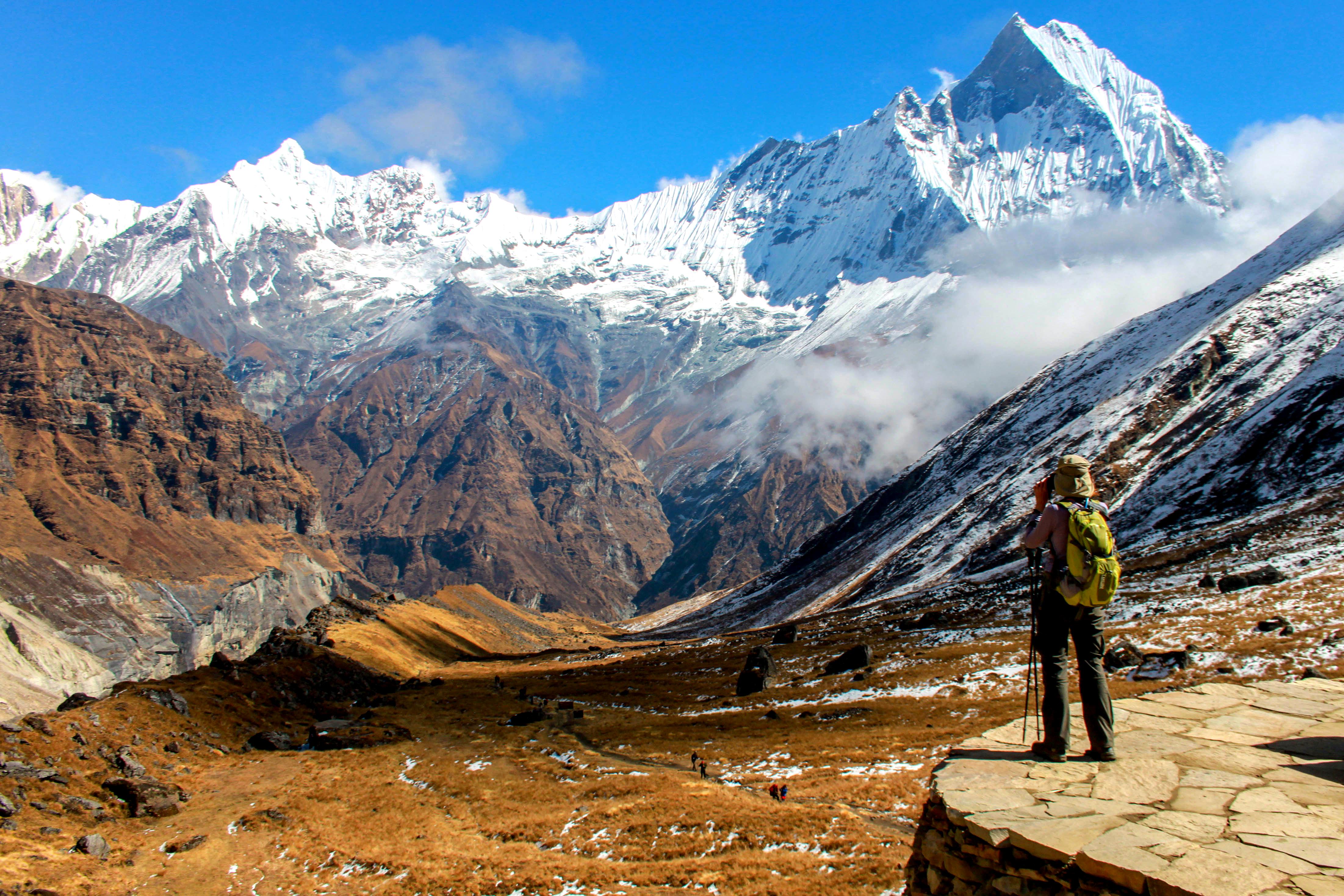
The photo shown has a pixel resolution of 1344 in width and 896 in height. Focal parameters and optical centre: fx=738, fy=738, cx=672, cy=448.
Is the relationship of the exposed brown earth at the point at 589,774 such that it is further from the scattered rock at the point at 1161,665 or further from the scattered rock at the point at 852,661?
the scattered rock at the point at 852,661

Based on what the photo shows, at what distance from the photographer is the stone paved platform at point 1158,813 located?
672 cm

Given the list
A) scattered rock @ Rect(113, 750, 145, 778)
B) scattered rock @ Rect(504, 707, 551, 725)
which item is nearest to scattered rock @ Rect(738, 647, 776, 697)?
scattered rock @ Rect(504, 707, 551, 725)

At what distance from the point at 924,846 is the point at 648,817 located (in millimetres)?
17942

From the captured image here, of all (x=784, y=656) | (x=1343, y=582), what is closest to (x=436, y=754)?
(x=784, y=656)

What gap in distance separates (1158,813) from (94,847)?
33.0 metres

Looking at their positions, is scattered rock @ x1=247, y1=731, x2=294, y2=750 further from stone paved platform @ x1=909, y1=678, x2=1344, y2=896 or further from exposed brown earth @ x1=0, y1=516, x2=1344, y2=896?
stone paved platform @ x1=909, y1=678, x2=1344, y2=896

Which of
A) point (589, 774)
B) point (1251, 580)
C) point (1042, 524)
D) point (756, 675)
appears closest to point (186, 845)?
point (589, 774)

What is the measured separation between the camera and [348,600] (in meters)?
138

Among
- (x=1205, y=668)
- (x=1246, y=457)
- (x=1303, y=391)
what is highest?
(x=1303, y=391)

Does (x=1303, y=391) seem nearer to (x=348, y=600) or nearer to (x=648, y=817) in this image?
(x=648, y=817)

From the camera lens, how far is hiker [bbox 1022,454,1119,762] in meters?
9.55

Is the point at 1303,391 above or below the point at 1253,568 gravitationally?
above

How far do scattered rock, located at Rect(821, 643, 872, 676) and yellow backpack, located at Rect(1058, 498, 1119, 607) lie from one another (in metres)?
54.3

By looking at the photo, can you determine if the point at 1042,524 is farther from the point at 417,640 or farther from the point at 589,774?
the point at 417,640
